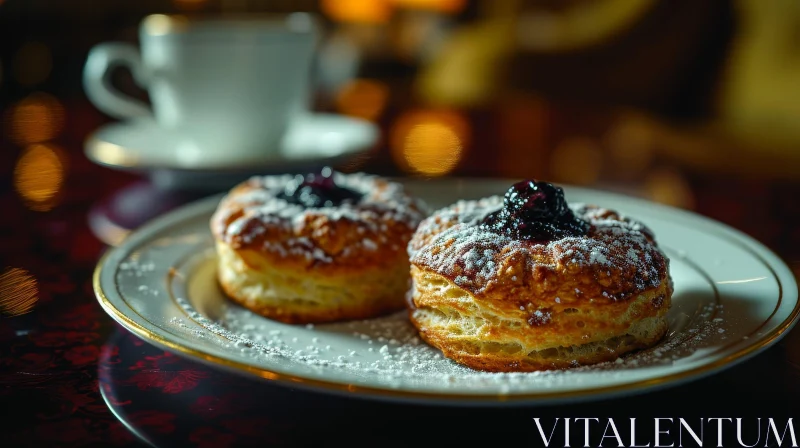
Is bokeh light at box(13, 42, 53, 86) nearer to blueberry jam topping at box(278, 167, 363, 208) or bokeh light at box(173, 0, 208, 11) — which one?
bokeh light at box(173, 0, 208, 11)

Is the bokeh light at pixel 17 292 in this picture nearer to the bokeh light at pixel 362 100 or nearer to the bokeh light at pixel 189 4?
the bokeh light at pixel 362 100

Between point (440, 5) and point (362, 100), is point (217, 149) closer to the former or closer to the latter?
point (362, 100)

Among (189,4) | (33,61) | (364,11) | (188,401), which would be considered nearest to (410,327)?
(188,401)

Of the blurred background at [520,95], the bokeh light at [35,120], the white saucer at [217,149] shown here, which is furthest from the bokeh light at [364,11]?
the white saucer at [217,149]

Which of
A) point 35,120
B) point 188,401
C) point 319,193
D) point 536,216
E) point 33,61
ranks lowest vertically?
point 33,61

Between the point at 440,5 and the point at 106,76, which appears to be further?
the point at 440,5

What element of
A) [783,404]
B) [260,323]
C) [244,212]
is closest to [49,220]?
[244,212]
